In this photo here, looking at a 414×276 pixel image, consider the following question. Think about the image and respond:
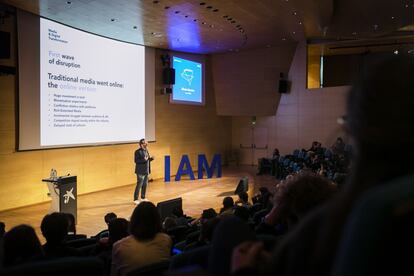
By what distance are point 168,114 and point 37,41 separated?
565 cm

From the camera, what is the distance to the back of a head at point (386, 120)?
24.7 inches

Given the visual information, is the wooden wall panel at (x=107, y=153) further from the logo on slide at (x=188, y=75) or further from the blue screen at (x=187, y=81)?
the logo on slide at (x=188, y=75)

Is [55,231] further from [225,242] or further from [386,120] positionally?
[386,120]

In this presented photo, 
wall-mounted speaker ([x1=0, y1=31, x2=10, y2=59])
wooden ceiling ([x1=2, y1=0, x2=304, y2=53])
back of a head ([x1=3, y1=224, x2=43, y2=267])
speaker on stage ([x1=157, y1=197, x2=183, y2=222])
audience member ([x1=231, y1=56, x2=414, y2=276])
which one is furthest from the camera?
wooden ceiling ([x1=2, y1=0, x2=304, y2=53])

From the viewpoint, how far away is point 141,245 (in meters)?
2.56

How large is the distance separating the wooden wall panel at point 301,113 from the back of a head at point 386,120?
1390 centimetres

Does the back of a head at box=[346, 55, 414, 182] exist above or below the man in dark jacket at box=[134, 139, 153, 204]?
above

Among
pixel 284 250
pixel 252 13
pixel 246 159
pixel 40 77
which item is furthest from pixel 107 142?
pixel 284 250

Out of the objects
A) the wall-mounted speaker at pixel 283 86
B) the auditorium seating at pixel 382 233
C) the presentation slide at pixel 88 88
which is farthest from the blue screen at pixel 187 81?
the auditorium seating at pixel 382 233

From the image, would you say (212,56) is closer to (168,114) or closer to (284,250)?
(168,114)

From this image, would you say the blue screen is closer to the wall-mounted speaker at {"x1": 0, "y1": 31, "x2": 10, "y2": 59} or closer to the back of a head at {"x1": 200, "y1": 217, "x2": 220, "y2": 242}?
the wall-mounted speaker at {"x1": 0, "y1": 31, "x2": 10, "y2": 59}

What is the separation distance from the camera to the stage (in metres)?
7.24

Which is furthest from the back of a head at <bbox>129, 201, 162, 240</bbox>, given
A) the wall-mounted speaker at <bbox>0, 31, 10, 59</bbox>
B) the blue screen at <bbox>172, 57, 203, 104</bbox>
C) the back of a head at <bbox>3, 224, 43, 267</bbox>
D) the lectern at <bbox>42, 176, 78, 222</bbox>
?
the blue screen at <bbox>172, 57, 203, 104</bbox>

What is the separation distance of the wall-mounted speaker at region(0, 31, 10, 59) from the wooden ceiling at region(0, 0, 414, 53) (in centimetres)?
78
